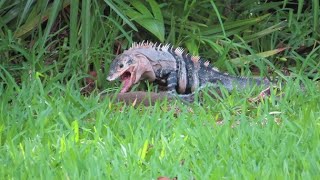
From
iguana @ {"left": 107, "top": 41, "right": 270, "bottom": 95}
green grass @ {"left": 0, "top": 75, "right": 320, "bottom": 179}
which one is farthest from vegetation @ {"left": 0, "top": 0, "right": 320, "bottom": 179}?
iguana @ {"left": 107, "top": 41, "right": 270, "bottom": 95}

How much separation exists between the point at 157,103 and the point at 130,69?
860 millimetres

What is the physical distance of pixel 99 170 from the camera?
3.28 m

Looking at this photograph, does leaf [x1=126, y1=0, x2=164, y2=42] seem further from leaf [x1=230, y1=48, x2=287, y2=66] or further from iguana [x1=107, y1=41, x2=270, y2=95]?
leaf [x1=230, y1=48, x2=287, y2=66]

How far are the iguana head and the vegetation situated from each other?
0.11 m

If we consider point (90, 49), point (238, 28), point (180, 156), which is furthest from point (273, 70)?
point (180, 156)

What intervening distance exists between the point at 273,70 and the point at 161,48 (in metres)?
0.78

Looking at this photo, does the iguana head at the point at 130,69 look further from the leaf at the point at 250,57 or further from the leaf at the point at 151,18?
the leaf at the point at 250,57

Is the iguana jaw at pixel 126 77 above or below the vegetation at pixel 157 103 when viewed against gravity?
below

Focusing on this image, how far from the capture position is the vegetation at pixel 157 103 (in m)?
3.41

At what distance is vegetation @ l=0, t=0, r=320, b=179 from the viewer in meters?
3.41

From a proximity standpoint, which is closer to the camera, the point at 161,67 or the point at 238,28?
the point at 161,67

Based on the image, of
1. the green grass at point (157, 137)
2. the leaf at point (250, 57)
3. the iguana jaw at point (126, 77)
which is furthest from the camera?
the leaf at point (250, 57)

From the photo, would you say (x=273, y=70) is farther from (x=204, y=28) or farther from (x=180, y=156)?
(x=180, y=156)

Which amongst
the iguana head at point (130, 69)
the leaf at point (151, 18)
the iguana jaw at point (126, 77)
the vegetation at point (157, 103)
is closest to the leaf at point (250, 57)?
the vegetation at point (157, 103)
